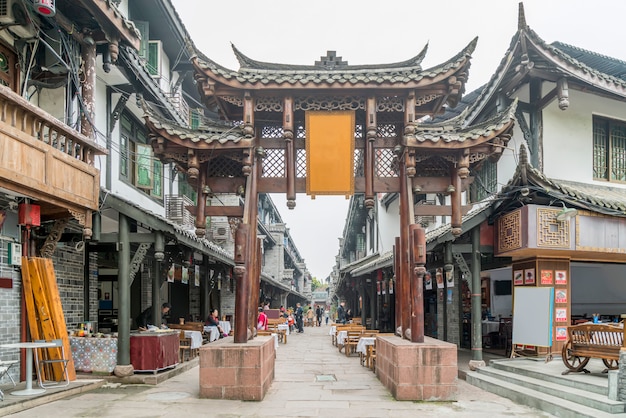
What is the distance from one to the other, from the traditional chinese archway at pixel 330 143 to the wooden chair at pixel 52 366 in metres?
2.99

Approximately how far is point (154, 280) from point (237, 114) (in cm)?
496

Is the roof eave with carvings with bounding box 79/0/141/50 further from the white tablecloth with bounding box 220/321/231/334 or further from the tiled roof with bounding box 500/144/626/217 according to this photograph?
the white tablecloth with bounding box 220/321/231/334

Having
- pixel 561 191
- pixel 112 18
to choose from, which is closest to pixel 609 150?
pixel 561 191

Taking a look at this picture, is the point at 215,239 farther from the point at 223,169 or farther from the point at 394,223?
the point at 223,169

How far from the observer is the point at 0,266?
9797mm

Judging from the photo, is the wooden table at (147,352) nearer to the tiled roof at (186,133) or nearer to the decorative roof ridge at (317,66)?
the tiled roof at (186,133)

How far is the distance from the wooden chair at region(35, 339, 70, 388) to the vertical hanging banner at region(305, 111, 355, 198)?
510cm

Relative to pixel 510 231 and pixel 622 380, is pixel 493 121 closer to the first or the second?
pixel 510 231

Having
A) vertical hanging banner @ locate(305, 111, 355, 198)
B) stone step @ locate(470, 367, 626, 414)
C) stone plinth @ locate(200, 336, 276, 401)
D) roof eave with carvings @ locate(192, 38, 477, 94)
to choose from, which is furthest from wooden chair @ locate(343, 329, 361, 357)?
roof eave with carvings @ locate(192, 38, 477, 94)

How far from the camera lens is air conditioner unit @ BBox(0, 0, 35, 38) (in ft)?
29.7

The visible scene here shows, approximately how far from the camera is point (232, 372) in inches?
370

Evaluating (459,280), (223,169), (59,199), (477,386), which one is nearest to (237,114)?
(223,169)

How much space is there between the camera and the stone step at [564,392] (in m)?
8.01

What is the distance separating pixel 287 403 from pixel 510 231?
6013 millimetres
